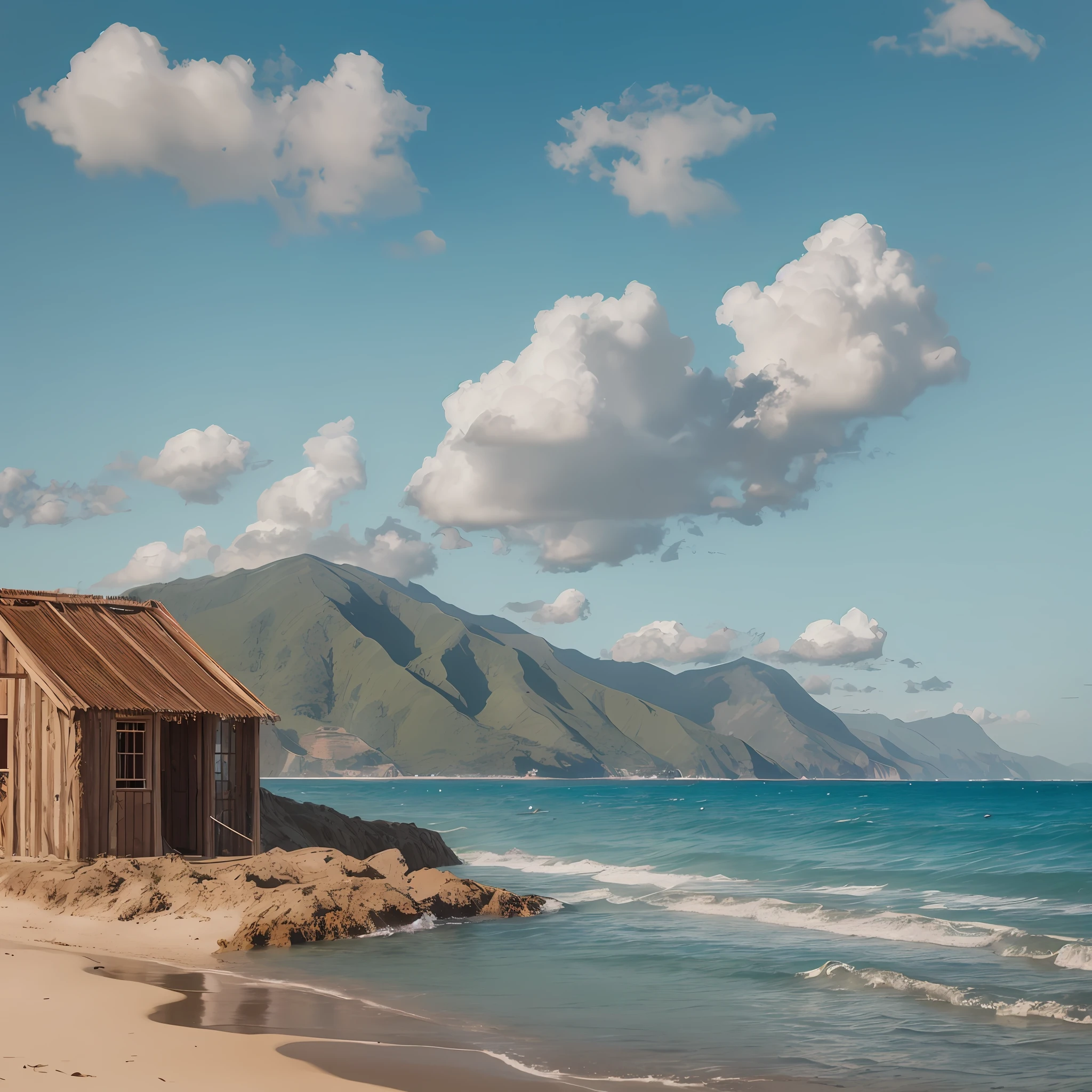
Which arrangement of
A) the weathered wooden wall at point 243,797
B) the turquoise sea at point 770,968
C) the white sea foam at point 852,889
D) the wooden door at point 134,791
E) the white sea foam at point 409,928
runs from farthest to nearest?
1. the white sea foam at point 852,889
2. the weathered wooden wall at point 243,797
3. the wooden door at point 134,791
4. the white sea foam at point 409,928
5. the turquoise sea at point 770,968

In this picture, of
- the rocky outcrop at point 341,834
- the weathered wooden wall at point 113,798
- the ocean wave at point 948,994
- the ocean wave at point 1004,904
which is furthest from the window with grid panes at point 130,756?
the ocean wave at point 1004,904

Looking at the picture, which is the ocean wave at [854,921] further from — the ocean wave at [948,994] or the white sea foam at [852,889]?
the ocean wave at [948,994]

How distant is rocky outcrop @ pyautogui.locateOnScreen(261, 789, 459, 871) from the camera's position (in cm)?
3278

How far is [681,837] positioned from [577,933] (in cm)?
3038

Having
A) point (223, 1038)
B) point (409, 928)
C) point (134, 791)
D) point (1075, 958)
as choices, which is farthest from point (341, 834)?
point (223, 1038)

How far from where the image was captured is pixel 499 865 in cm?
4212

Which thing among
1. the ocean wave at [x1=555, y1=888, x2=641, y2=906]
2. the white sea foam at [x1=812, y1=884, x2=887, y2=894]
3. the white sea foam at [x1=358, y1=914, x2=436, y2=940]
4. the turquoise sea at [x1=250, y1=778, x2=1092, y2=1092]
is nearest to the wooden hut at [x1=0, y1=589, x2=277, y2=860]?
the white sea foam at [x1=358, y1=914, x2=436, y2=940]

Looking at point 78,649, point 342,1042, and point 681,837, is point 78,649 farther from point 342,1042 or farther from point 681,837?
point 681,837

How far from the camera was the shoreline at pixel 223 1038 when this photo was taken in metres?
10.9

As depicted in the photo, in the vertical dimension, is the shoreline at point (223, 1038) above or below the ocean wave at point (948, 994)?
above

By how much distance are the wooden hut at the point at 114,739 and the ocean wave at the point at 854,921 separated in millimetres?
11095

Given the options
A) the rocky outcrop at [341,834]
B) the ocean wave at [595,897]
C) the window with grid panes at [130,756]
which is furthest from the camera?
the rocky outcrop at [341,834]

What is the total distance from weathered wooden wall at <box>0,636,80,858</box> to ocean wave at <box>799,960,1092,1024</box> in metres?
13.6

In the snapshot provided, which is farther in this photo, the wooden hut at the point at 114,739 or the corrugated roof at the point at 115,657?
the corrugated roof at the point at 115,657
